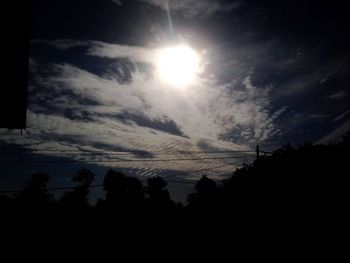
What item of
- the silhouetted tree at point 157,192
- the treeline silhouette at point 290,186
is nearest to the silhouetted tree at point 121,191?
the silhouetted tree at point 157,192

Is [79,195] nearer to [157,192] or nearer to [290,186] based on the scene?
[157,192]

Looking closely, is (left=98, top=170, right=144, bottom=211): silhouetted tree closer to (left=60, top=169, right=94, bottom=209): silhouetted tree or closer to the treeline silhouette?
(left=60, top=169, right=94, bottom=209): silhouetted tree

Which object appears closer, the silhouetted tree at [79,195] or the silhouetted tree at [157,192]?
the silhouetted tree at [79,195]

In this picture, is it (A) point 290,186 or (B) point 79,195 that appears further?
(B) point 79,195

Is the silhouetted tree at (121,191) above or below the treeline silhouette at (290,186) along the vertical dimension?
below

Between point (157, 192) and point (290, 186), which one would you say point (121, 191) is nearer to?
point (157, 192)

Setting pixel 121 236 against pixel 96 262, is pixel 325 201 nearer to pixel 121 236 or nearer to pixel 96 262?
pixel 96 262

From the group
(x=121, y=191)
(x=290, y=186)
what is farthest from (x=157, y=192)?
(x=290, y=186)

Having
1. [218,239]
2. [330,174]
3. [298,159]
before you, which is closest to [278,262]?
[218,239]

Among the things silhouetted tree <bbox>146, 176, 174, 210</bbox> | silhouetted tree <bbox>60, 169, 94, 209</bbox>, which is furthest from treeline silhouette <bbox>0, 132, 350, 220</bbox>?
silhouetted tree <bbox>146, 176, 174, 210</bbox>

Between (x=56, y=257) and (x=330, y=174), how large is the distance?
2551cm

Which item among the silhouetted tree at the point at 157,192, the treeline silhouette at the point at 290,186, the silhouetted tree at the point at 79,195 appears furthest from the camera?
the silhouetted tree at the point at 157,192

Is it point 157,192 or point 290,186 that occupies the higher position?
point 290,186

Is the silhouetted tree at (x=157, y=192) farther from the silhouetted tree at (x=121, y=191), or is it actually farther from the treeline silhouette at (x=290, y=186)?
the treeline silhouette at (x=290, y=186)
